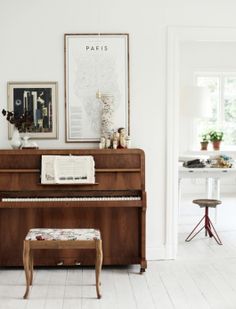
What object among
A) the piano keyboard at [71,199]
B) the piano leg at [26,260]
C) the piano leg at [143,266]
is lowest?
the piano leg at [143,266]

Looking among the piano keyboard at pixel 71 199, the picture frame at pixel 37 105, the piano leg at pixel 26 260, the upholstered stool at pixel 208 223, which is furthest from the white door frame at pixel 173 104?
the piano leg at pixel 26 260

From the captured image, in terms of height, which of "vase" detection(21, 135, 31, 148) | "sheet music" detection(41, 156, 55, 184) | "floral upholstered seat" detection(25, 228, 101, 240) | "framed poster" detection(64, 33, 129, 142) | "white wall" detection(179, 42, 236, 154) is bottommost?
"floral upholstered seat" detection(25, 228, 101, 240)

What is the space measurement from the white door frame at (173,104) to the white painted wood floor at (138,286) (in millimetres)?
334

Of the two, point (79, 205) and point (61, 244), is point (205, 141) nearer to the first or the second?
point (79, 205)

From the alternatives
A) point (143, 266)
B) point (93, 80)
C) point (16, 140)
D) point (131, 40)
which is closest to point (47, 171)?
point (16, 140)

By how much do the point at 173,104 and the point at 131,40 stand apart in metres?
0.71

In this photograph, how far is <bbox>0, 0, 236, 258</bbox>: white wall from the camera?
467 centimetres

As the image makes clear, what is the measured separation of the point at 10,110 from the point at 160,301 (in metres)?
2.19

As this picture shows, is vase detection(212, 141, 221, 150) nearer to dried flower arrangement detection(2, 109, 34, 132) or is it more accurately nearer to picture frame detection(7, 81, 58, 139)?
picture frame detection(7, 81, 58, 139)

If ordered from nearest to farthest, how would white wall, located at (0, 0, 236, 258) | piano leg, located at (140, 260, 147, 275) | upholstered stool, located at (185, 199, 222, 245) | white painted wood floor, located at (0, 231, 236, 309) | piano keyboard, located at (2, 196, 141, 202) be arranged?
white painted wood floor, located at (0, 231, 236, 309), piano keyboard, located at (2, 196, 141, 202), piano leg, located at (140, 260, 147, 275), white wall, located at (0, 0, 236, 258), upholstered stool, located at (185, 199, 222, 245)

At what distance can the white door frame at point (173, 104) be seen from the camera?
4758mm

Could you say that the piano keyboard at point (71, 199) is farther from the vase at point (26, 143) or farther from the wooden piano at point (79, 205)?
the vase at point (26, 143)

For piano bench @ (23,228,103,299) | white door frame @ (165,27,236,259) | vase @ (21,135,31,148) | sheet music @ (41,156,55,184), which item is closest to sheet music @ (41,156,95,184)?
sheet music @ (41,156,55,184)

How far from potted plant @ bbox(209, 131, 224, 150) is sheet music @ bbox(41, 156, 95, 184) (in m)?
4.88
